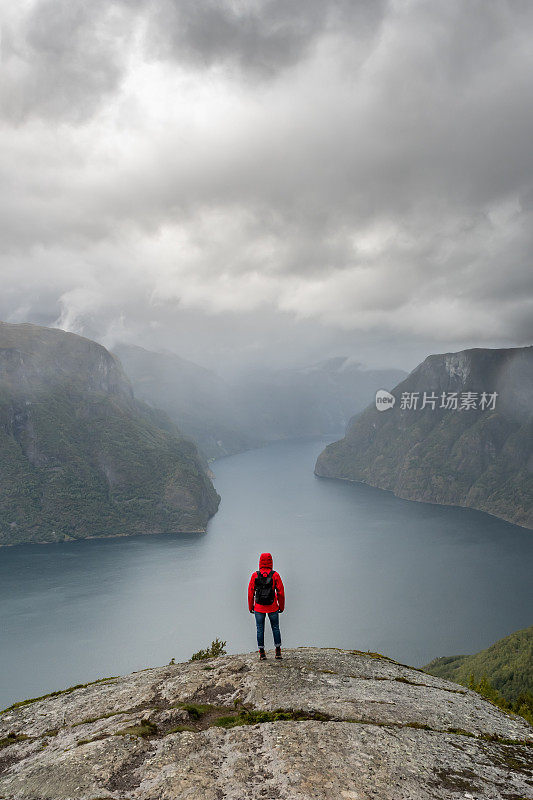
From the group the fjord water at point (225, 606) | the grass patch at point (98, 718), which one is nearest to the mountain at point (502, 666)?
the fjord water at point (225, 606)

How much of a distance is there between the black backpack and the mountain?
82245 mm

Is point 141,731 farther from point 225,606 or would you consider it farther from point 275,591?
point 225,606

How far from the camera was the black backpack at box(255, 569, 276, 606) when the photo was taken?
17.9 m

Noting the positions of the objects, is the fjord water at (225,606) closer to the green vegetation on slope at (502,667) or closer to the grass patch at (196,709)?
the green vegetation on slope at (502,667)

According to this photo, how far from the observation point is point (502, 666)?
9244cm

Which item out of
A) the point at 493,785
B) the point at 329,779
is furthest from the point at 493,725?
the point at 329,779

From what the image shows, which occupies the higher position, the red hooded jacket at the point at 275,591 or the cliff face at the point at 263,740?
the red hooded jacket at the point at 275,591

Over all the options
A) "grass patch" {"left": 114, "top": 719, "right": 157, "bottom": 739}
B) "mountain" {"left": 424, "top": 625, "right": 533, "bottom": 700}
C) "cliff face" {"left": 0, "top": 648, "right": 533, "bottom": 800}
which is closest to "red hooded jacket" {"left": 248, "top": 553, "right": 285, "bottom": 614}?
"cliff face" {"left": 0, "top": 648, "right": 533, "bottom": 800}

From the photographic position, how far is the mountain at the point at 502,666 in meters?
85.9

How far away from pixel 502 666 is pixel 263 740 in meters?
106

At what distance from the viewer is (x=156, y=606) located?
14400 centimetres

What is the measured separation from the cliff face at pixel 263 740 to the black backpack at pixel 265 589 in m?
2.90

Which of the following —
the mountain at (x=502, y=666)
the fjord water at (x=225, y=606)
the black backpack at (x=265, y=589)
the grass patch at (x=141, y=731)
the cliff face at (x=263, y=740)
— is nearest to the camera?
the cliff face at (x=263, y=740)

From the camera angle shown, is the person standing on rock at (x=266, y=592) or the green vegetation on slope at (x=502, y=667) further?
the green vegetation on slope at (x=502, y=667)
